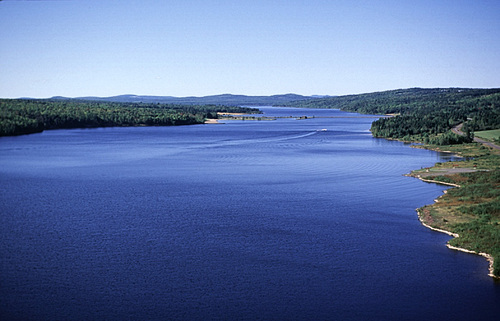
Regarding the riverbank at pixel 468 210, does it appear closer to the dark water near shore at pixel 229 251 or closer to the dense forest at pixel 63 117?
the dark water near shore at pixel 229 251

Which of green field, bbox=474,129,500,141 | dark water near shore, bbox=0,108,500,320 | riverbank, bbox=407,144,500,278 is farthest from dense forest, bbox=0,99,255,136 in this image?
green field, bbox=474,129,500,141

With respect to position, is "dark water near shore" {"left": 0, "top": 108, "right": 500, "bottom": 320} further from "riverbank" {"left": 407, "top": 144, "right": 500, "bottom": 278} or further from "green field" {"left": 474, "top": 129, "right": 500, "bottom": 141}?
"green field" {"left": 474, "top": 129, "right": 500, "bottom": 141}

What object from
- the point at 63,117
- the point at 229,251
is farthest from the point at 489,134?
the point at 63,117

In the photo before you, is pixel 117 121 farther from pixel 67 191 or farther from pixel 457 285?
pixel 457 285

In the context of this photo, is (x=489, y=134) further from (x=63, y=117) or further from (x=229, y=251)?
(x=63, y=117)

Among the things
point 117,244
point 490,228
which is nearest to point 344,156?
point 490,228

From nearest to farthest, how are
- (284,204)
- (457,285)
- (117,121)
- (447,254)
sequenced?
(457,285) < (447,254) < (284,204) < (117,121)
